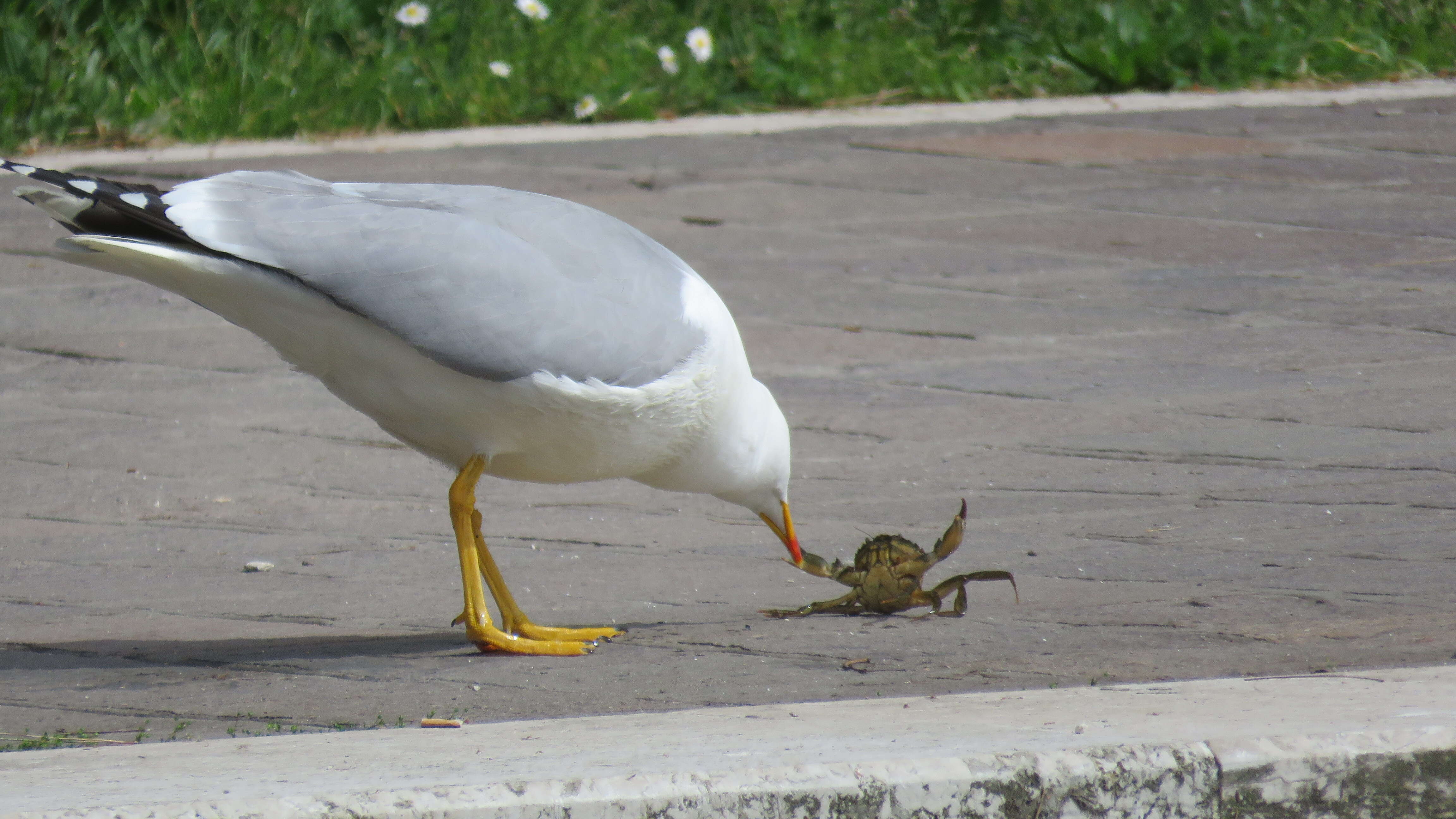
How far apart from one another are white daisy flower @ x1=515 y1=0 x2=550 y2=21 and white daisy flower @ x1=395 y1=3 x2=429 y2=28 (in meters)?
0.37

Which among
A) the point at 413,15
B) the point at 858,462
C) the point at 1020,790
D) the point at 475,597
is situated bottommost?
the point at 858,462

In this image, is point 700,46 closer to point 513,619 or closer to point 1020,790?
point 513,619

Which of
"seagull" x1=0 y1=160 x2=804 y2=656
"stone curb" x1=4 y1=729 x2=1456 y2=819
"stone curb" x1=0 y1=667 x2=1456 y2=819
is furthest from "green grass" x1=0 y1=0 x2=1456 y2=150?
"stone curb" x1=4 y1=729 x2=1456 y2=819

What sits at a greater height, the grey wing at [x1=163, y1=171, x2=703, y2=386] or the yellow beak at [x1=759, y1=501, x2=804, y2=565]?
the grey wing at [x1=163, y1=171, x2=703, y2=386]

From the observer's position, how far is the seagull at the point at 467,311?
8.05 feet

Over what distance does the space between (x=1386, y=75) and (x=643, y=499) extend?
14.6ft

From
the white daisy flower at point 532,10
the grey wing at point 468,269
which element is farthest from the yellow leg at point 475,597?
the white daisy flower at point 532,10

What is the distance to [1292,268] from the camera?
491 centimetres

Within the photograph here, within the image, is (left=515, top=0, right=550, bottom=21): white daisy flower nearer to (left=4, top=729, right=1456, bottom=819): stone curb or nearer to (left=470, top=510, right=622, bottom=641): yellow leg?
(left=470, top=510, right=622, bottom=641): yellow leg

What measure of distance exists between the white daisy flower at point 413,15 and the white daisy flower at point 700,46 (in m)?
1.05

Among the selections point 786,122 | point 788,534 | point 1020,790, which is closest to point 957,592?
point 788,534

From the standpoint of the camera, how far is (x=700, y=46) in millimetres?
6941

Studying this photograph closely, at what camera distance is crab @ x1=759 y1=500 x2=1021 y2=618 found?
2.79 metres

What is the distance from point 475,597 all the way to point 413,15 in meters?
4.62
